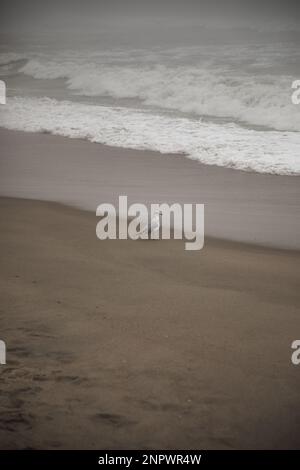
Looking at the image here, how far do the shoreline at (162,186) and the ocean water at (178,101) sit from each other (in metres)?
0.56

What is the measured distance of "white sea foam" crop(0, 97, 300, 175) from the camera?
7336 mm

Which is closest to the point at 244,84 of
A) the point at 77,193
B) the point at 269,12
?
the point at 77,193

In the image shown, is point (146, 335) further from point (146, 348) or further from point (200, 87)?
point (200, 87)

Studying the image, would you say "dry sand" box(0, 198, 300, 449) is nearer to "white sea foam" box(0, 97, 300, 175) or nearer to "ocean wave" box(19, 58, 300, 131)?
"white sea foam" box(0, 97, 300, 175)

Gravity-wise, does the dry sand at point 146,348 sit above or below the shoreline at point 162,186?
below

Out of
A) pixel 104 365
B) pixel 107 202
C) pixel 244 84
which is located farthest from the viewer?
pixel 244 84

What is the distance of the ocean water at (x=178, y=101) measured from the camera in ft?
26.8

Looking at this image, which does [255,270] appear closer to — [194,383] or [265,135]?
[194,383]

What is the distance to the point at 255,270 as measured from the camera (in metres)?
3.77

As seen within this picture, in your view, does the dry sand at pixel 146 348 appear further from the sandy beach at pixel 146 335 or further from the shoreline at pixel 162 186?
the shoreline at pixel 162 186

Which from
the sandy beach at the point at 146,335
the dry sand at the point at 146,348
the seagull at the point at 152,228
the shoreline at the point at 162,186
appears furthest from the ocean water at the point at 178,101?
the dry sand at the point at 146,348

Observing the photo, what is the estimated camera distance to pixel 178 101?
13.2m

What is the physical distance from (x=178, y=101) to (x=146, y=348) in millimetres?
11589

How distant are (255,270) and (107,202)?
99.4 inches
